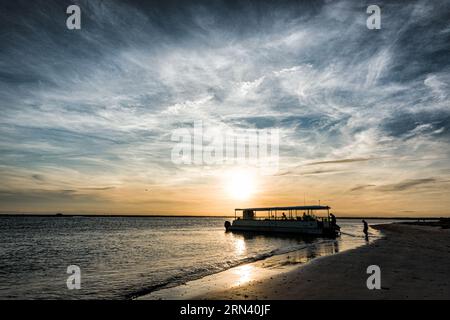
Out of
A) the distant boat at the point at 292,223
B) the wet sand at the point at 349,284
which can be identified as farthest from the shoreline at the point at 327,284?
the distant boat at the point at 292,223

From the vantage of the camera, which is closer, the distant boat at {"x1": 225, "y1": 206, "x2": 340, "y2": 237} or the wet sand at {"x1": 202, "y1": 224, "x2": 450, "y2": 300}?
the wet sand at {"x1": 202, "y1": 224, "x2": 450, "y2": 300}

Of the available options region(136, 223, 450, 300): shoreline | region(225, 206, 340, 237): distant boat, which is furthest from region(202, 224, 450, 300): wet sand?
region(225, 206, 340, 237): distant boat

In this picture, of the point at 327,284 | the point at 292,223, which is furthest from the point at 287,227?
the point at 327,284

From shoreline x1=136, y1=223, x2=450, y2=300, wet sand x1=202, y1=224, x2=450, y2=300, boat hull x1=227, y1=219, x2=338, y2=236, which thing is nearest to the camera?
wet sand x1=202, y1=224, x2=450, y2=300

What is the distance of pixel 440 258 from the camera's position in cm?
2327

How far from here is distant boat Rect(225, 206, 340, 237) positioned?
58812 millimetres

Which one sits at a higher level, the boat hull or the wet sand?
the wet sand

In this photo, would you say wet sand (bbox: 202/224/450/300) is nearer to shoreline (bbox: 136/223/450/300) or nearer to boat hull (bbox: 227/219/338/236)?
shoreline (bbox: 136/223/450/300)

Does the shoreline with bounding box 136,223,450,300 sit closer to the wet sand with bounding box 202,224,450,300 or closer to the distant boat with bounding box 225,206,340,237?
the wet sand with bounding box 202,224,450,300

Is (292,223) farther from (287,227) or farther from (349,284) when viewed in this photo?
(349,284)

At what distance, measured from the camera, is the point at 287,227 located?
64.9 metres

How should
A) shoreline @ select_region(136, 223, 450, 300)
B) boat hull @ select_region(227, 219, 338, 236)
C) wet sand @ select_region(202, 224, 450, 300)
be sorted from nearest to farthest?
1. wet sand @ select_region(202, 224, 450, 300)
2. shoreline @ select_region(136, 223, 450, 300)
3. boat hull @ select_region(227, 219, 338, 236)
